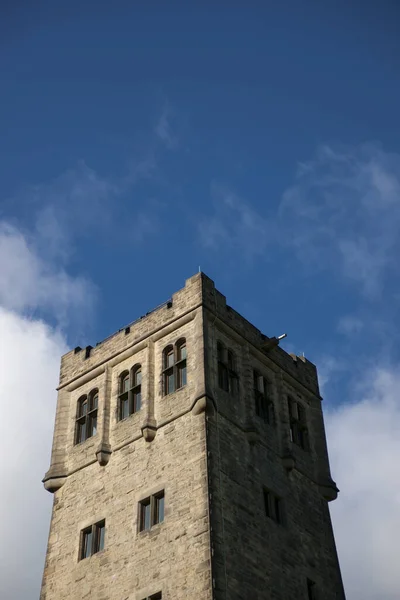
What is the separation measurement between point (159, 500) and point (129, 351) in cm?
811

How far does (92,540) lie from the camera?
3781 centimetres

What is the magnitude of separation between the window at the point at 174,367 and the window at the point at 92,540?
19.1ft

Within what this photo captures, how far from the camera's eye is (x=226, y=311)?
42.8 meters

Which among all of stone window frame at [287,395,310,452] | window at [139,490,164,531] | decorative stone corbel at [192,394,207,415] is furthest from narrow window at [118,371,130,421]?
stone window frame at [287,395,310,452]

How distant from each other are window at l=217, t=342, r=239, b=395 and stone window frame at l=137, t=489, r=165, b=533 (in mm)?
5391

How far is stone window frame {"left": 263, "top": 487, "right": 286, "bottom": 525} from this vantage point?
3809 centimetres

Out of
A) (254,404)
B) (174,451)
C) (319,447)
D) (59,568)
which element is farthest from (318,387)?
(59,568)

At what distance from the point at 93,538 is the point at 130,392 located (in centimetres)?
641

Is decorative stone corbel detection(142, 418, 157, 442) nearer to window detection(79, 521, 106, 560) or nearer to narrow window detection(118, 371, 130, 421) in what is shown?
narrow window detection(118, 371, 130, 421)

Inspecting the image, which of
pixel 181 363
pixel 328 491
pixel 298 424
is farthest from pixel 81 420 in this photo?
pixel 328 491

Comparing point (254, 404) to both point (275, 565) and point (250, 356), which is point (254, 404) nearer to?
point (250, 356)

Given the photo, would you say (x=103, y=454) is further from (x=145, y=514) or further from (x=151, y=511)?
(x=151, y=511)

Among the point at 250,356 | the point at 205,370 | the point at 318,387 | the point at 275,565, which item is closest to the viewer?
the point at 275,565

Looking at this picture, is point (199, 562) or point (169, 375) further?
point (169, 375)
